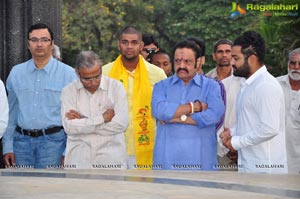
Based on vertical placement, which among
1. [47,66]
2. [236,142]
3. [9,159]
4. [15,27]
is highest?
[15,27]

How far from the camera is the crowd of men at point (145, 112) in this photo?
24.8ft

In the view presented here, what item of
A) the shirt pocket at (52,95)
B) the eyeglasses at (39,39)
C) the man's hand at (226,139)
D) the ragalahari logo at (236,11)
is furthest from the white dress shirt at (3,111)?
the ragalahari logo at (236,11)

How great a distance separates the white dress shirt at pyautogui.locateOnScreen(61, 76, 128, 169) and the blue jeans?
32cm

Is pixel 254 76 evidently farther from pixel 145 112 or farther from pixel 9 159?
pixel 9 159

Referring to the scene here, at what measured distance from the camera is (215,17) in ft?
125

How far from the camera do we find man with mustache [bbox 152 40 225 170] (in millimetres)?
8055

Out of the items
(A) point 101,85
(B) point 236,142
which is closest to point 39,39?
(A) point 101,85

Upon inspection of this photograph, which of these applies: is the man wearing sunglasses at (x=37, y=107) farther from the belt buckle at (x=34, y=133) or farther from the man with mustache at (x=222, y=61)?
the man with mustache at (x=222, y=61)

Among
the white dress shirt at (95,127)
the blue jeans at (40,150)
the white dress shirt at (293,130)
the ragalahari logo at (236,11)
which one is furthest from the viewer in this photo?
the ragalahari logo at (236,11)

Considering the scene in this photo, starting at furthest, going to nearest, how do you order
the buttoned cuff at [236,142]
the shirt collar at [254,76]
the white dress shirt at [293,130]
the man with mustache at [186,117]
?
the white dress shirt at [293,130] → the man with mustache at [186,117] → the shirt collar at [254,76] → the buttoned cuff at [236,142]

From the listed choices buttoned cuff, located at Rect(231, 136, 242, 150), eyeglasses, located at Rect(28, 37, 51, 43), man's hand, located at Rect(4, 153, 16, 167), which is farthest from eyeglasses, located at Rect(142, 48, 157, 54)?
buttoned cuff, located at Rect(231, 136, 242, 150)

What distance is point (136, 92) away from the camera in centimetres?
881

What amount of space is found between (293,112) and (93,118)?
2.03 meters

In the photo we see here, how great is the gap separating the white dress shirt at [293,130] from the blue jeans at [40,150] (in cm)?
209
